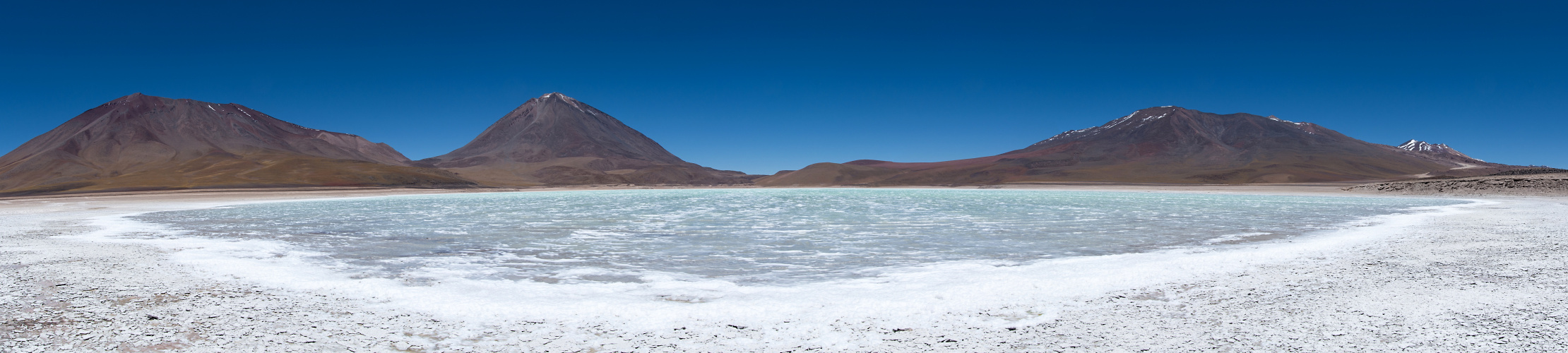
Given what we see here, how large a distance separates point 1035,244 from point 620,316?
7546 millimetres

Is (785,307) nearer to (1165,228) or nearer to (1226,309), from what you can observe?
(1226,309)

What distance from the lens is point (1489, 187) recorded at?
3416 cm

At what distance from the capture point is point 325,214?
68.8 feet

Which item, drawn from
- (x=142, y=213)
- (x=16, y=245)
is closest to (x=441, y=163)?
(x=142, y=213)

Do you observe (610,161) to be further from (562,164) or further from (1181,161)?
(1181,161)

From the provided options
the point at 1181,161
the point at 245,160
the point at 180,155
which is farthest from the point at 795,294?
the point at 180,155

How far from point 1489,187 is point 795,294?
1737 inches

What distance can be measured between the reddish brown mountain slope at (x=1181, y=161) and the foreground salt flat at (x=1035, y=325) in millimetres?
91783

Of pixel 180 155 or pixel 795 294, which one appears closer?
pixel 795 294

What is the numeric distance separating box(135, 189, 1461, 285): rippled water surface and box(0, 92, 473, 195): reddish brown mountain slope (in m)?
52.9

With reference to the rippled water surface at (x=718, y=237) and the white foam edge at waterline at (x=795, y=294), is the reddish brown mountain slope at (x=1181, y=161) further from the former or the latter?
the white foam edge at waterline at (x=795, y=294)

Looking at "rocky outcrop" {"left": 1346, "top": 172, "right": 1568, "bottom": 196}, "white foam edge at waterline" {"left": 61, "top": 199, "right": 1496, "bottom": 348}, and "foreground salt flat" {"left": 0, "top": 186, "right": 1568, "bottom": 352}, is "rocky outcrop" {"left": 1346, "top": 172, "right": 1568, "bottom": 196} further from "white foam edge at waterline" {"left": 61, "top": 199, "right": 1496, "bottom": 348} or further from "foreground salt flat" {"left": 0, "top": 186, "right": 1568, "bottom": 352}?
"foreground salt flat" {"left": 0, "top": 186, "right": 1568, "bottom": 352}

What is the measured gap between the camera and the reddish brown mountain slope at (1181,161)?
102 meters

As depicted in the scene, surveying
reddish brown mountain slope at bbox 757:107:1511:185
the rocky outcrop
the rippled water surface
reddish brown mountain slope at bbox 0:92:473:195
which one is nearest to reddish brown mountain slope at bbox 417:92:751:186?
reddish brown mountain slope at bbox 757:107:1511:185
